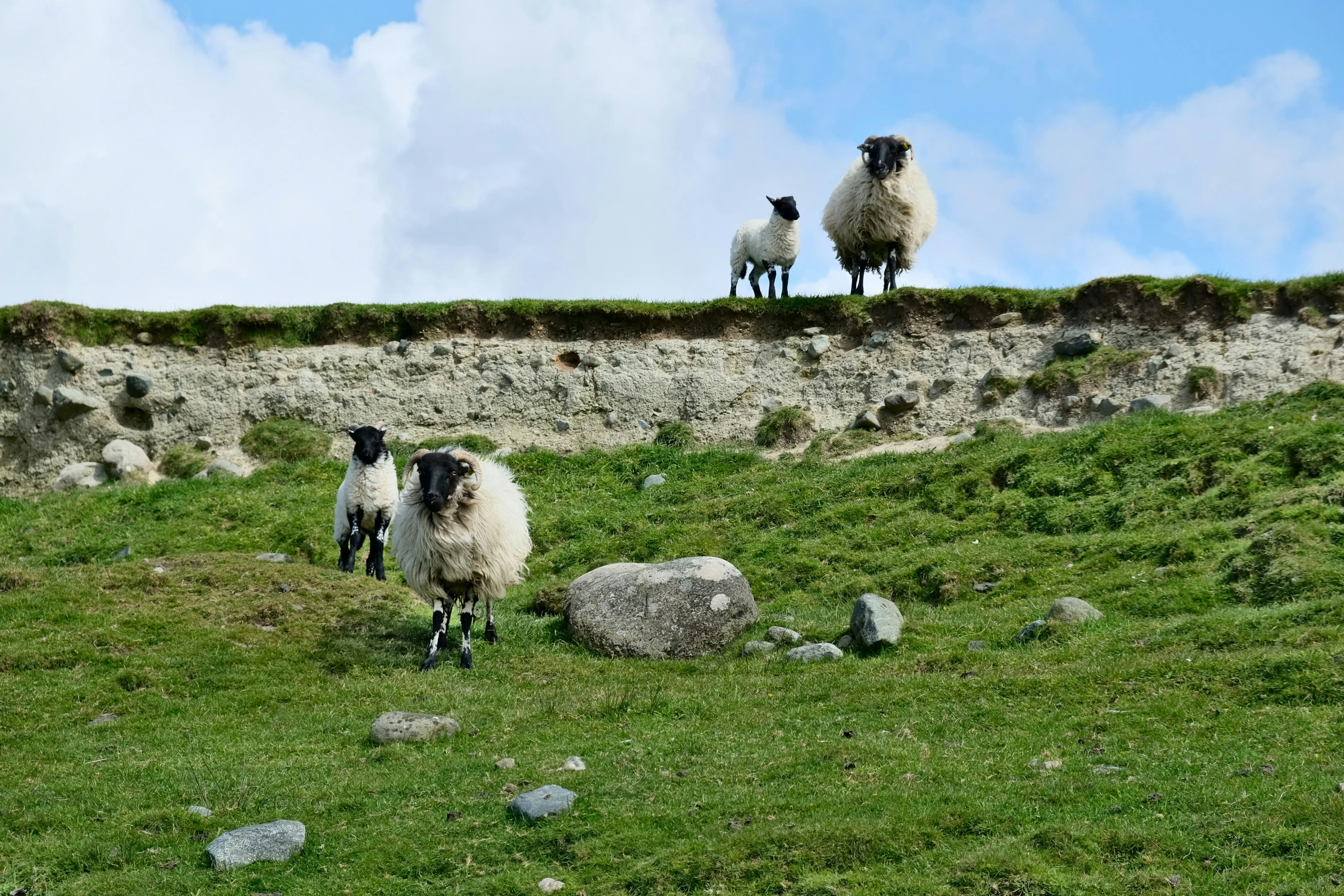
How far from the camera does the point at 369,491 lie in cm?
1892

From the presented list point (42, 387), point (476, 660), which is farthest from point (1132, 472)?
point (42, 387)

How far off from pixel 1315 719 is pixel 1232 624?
2659mm

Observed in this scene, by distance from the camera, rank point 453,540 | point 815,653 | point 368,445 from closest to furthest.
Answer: point 815,653
point 453,540
point 368,445

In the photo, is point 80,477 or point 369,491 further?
point 80,477

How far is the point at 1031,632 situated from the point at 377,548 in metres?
10.0

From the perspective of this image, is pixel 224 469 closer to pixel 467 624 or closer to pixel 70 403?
pixel 70 403

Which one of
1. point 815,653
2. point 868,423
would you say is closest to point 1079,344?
point 868,423

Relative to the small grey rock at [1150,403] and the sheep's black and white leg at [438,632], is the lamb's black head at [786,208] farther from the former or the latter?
the sheep's black and white leg at [438,632]

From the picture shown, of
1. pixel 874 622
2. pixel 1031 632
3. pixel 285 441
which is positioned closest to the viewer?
pixel 1031 632

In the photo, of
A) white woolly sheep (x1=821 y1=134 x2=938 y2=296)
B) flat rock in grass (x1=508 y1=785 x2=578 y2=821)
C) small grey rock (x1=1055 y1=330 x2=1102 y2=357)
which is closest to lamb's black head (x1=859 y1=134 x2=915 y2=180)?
white woolly sheep (x1=821 y1=134 x2=938 y2=296)

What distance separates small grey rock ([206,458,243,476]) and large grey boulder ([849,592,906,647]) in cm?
1678

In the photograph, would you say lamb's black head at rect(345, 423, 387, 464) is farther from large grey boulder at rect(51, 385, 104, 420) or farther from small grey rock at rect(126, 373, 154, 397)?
large grey boulder at rect(51, 385, 104, 420)

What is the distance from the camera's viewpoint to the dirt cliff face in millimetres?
27453

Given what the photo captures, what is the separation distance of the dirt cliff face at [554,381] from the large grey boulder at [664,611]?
12.0 metres
